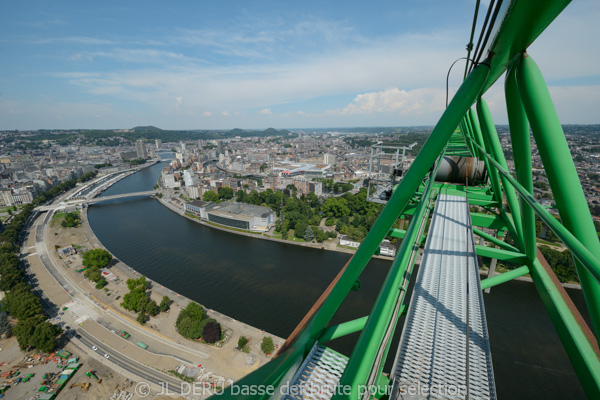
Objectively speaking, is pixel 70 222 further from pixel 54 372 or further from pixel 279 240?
pixel 279 240

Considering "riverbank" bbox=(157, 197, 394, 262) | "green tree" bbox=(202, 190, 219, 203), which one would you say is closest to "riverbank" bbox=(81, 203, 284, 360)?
"riverbank" bbox=(157, 197, 394, 262)

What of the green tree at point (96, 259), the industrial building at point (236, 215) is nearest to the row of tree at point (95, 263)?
the green tree at point (96, 259)

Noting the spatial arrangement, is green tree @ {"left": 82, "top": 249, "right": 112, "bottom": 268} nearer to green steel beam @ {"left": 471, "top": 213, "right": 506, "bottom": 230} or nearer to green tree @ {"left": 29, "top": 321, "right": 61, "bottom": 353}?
green tree @ {"left": 29, "top": 321, "right": 61, "bottom": 353}

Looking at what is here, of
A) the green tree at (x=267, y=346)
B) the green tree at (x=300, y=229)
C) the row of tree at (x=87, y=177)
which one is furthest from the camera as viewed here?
the row of tree at (x=87, y=177)

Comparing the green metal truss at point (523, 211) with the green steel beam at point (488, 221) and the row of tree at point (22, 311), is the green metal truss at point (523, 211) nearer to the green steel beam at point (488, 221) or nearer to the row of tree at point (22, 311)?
the green steel beam at point (488, 221)

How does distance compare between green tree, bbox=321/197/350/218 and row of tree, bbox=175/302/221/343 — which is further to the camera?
green tree, bbox=321/197/350/218

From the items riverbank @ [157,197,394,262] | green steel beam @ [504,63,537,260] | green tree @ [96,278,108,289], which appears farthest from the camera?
riverbank @ [157,197,394,262]

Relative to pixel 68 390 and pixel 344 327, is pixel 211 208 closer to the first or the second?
pixel 68 390

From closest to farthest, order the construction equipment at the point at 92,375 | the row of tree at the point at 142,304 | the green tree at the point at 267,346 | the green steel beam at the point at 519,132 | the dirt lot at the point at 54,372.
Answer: the green steel beam at the point at 519,132, the dirt lot at the point at 54,372, the construction equipment at the point at 92,375, the green tree at the point at 267,346, the row of tree at the point at 142,304
